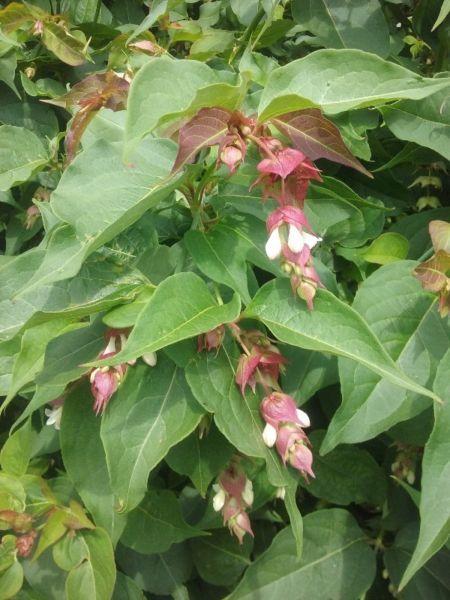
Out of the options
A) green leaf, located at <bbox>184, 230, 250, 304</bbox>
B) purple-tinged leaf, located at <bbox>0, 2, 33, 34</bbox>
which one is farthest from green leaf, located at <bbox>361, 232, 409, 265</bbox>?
purple-tinged leaf, located at <bbox>0, 2, 33, 34</bbox>

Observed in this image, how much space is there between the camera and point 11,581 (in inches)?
42.0

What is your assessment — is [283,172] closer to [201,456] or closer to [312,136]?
[312,136]

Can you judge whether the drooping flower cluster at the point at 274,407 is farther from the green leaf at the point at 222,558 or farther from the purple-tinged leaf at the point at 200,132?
the green leaf at the point at 222,558

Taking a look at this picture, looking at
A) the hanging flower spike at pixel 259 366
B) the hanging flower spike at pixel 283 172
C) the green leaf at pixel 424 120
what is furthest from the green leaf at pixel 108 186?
the green leaf at pixel 424 120

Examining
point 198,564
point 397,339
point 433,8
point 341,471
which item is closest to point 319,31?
point 433,8

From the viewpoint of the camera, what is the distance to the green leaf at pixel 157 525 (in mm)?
1112

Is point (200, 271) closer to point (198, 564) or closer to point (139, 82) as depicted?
point (139, 82)

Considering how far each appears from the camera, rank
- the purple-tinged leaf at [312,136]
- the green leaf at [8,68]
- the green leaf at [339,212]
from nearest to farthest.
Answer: the purple-tinged leaf at [312,136] → the green leaf at [339,212] → the green leaf at [8,68]

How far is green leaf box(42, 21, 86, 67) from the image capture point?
4.32 ft

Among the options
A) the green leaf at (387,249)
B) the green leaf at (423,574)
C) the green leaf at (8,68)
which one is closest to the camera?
the green leaf at (387,249)

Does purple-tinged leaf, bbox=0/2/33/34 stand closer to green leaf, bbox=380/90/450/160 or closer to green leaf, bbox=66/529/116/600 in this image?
green leaf, bbox=380/90/450/160

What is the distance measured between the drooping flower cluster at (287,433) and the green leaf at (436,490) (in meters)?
0.13

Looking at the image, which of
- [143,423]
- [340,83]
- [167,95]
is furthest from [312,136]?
[143,423]

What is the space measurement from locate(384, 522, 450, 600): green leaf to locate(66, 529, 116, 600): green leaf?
52 cm
